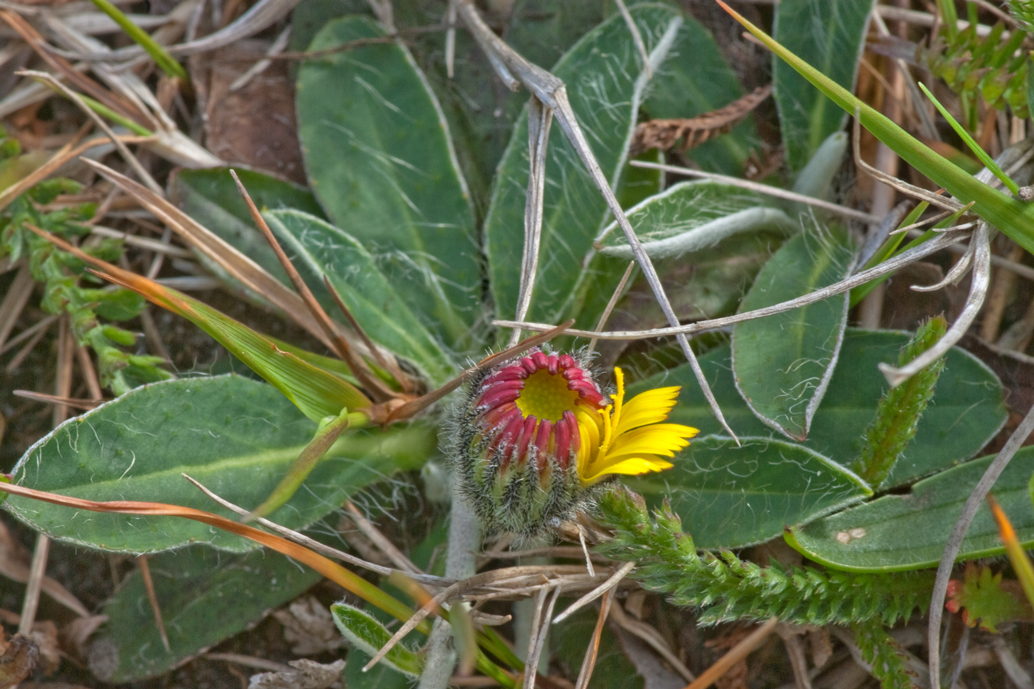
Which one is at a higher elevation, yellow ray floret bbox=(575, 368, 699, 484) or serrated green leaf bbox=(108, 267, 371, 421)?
serrated green leaf bbox=(108, 267, 371, 421)

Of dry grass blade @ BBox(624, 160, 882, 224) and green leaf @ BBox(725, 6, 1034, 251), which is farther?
dry grass blade @ BBox(624, 160, 882, 224)

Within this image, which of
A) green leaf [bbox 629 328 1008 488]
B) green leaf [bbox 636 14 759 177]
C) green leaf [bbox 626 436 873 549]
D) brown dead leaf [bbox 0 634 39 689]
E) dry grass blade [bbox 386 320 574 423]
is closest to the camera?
dry grass blade [bbox 386 320 574 423]

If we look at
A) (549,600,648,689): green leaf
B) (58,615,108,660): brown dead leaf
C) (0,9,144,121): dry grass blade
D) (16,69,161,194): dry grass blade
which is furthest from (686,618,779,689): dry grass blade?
(0,9,144,121): dry grass blade

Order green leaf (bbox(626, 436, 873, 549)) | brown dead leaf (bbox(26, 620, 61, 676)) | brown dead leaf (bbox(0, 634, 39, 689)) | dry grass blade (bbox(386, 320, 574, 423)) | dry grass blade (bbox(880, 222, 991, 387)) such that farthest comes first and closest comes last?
brown dead leaf (bbox(26, 620, 61, 676)) → brown dead leaf (bbox(0, 634, 39, 689)) → green leaf (bbox(626, 436, 873, 549)) → dry grass blade (bbox(386, 320, 574, 423)) → dry grass blade (bbox(880, 222, 991, 387))

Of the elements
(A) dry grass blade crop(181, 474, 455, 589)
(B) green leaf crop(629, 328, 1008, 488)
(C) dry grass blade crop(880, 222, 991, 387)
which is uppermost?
(C) dry grass blade crop(880, 222, 991, 387)

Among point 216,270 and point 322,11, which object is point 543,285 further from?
point 322,11

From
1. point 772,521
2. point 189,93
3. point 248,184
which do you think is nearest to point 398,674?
point 772,521

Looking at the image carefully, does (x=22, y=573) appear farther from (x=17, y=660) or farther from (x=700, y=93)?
(x=700, y=93)

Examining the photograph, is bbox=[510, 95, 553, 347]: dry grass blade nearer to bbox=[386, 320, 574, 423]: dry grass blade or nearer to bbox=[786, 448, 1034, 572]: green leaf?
bbox=[386, 320, 574, 423]: dry grass blade
